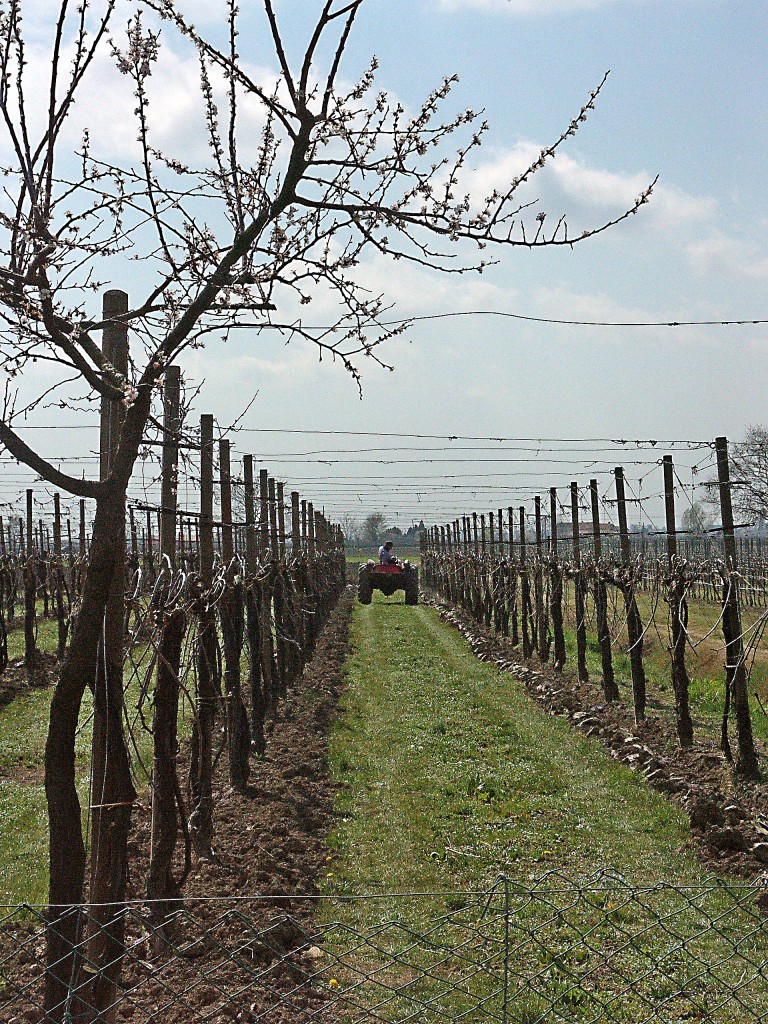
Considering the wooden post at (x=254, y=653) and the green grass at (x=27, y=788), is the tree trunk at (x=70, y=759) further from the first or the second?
the wooden post at (x=254, y=653)

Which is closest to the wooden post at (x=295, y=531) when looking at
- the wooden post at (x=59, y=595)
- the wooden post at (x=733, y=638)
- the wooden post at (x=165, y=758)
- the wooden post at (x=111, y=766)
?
the wooden post at (x=59, y=595)

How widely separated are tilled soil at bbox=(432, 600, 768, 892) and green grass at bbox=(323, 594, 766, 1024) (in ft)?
0.61

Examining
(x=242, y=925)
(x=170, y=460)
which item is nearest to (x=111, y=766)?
(x=170, y=460)

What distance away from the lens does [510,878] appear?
6.50 meters

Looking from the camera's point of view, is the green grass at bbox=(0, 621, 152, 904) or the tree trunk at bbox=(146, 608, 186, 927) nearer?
the tree trunk at bbox=(146, 608, 186, 927)

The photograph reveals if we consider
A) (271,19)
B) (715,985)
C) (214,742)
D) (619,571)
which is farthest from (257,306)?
(619,571)

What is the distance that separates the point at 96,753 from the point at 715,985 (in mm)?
3351

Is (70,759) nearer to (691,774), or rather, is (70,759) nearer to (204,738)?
(204,738)

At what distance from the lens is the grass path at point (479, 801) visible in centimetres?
673

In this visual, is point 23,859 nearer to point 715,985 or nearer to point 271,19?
point 715,985

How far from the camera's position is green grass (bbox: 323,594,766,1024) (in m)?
4.66

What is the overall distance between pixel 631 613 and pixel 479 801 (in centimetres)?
450

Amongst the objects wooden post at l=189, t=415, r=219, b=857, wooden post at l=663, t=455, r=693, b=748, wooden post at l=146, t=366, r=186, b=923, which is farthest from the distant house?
wooden post at l=146, t=366, r=186, b=923

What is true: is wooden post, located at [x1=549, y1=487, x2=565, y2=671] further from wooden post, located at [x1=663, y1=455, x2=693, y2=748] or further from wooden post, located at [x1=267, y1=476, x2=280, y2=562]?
wooden post, located at [x1=663, y1=455, x2=693, y2=748]
